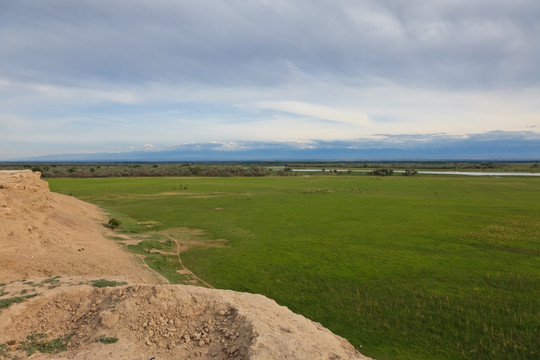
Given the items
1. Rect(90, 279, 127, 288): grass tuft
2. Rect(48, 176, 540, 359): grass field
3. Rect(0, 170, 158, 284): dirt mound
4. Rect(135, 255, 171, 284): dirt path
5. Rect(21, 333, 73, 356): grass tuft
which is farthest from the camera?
Rect(135, 255, 171, 284): dirt path

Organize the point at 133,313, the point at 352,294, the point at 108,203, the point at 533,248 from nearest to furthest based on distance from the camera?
the point at 133,313
the point at 352,294
the point at 533,248
the point at 108,203

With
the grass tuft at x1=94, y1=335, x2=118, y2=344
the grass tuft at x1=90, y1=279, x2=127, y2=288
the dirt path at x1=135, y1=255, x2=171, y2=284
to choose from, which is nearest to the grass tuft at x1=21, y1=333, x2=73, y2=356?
the grass tuft at x1=94, y1=335, x2=118, y2=344

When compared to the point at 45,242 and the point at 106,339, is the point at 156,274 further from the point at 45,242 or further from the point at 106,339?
the point at 106,339

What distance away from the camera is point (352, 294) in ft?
53.2

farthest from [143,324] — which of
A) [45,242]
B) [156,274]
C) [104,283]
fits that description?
[45,242]

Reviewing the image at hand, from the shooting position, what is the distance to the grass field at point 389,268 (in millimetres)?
12672

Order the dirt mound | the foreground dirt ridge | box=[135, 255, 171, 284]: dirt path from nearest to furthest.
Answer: the foreground dirt ridge, the dirt mound, box=[135, 255, 171, 284]: dirt path

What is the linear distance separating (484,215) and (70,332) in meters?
43.5

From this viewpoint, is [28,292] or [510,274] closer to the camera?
[28,292]

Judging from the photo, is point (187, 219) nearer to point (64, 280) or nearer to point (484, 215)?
point (64, 280)

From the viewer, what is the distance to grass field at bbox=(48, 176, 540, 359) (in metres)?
12.7

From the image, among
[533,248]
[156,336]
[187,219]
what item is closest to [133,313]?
[156,336]

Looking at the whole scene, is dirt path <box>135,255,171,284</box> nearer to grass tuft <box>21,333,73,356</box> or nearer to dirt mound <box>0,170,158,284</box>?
dirt mound <box>0,170,158,284</box>

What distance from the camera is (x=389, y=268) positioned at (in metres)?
19.9
